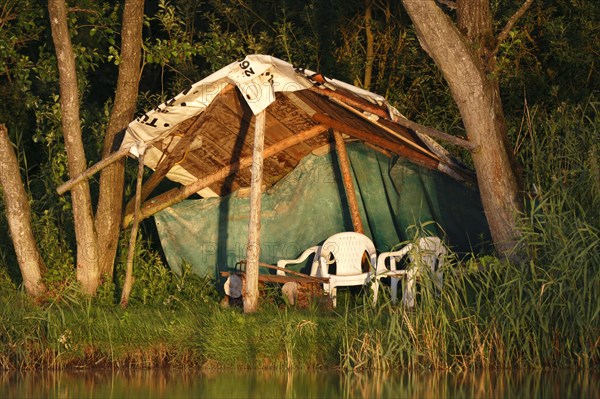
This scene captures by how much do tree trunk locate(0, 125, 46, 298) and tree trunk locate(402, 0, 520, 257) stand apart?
4.08m

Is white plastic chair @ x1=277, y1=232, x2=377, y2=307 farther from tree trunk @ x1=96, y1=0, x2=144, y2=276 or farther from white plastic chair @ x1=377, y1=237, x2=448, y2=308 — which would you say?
tree trunk @ x1=96, y1=0, x2=144, y2=276

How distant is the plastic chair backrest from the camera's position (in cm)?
1236

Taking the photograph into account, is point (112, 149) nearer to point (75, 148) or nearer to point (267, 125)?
point (75, 148)

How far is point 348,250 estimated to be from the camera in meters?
12.4

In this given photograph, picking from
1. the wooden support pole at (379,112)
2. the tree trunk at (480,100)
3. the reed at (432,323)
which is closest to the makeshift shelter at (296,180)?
the wooden support pole at (379,112)

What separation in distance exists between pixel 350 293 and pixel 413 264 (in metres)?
2.45

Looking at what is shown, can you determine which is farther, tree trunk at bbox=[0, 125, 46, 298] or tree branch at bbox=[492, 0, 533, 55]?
tree trunk at bbox=[0, 125, 46, 298]

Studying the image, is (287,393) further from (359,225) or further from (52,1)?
(52,1)

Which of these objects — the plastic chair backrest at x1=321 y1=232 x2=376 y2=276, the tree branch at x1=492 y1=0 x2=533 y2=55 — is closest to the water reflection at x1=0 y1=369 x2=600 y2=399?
the plastic chair backrest at x1=321 y1=232 x2=376 y2=276

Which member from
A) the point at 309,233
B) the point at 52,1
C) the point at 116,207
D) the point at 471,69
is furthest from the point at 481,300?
the point at 52,1

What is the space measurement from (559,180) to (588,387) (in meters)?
2.26

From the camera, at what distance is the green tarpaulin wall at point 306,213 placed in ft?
42.3

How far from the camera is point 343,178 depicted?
12.9 m

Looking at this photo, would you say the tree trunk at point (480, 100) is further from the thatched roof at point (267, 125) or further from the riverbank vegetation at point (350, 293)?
Answer: the thatched roof at point (267, 125)
